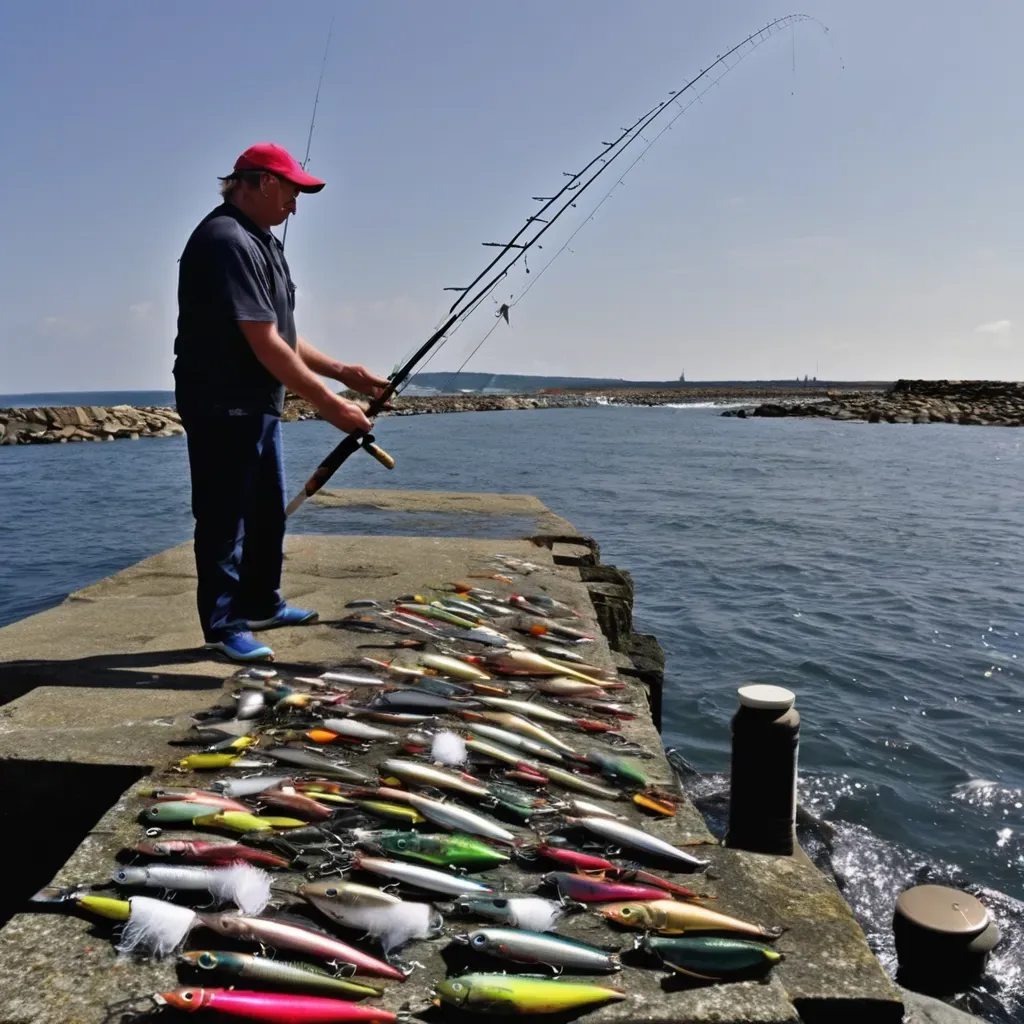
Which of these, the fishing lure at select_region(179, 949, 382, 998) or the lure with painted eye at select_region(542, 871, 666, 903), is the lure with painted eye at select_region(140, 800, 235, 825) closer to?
the fishing lure at select_region(179, 949, 382, 998)

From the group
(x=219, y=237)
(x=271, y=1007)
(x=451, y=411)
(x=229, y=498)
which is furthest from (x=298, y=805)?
(x=451, y=411)

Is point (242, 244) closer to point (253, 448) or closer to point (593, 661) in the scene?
point (253, 448)

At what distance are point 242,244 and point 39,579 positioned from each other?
1104 cm

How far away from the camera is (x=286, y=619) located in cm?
491

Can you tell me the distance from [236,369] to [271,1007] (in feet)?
9.54

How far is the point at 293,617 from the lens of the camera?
4.93 meters

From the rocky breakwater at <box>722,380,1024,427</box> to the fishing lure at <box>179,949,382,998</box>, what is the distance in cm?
5765

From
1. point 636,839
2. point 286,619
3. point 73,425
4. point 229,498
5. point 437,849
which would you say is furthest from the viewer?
point 73,425

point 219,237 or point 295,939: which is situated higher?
point 219,237

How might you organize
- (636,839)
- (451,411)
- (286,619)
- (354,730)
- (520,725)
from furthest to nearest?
(451,411), (286,619), (520,725), (354,730), (636,839)

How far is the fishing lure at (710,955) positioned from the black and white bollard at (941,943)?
2.41 metres

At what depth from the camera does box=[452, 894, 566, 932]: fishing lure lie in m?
2.34

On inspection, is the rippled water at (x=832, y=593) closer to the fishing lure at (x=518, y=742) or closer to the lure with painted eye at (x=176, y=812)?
the fishing lure at (x=518, y=742)

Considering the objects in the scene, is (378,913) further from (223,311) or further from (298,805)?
(223,311)
